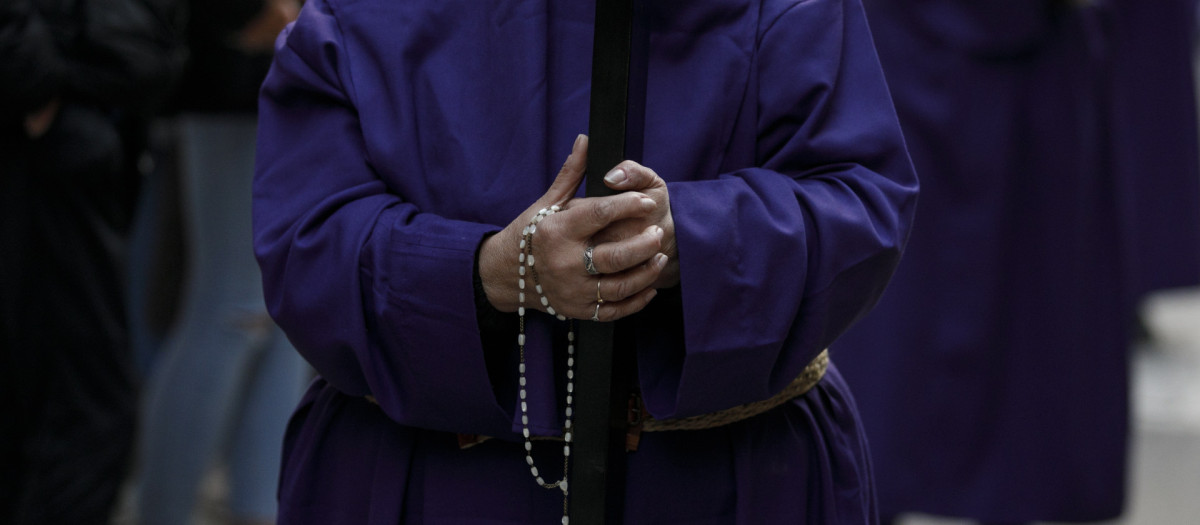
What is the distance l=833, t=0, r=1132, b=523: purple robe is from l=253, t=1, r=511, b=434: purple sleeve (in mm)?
1713

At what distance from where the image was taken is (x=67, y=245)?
224cm

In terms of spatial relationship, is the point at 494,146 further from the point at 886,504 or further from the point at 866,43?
the point at 886,504

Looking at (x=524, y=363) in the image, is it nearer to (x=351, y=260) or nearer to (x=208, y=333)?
(x=351, y=260)

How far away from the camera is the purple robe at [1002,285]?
2791 millimetres

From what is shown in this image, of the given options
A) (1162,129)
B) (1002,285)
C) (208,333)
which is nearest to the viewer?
(208,333)

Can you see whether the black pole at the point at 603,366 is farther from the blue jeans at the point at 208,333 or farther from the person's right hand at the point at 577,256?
the blue jeans at the point at 208,333

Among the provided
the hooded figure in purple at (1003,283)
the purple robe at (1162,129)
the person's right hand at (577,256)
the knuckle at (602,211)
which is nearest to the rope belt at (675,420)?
the person's right hand at (577,256)

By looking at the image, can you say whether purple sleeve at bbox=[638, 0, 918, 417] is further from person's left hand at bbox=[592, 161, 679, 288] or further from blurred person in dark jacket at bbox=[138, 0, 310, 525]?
blurred person in dark jacket at bbox=[138, 0, 310, 525]

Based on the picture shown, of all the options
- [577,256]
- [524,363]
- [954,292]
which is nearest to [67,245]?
[524,363]

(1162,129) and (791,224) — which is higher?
(791,224)

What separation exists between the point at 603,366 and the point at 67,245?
132 centimetres

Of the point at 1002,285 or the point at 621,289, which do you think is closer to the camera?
the point at 621,289

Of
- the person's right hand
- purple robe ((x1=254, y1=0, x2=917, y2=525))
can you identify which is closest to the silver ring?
the person's right hand

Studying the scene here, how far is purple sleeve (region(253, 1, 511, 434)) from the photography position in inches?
51.9
